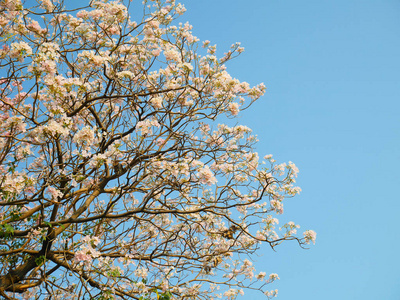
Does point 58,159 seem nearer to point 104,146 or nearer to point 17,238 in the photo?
point 104,146

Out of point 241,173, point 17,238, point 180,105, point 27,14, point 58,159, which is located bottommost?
point 17,238

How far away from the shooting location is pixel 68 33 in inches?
212

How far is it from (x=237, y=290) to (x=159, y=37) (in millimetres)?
3660

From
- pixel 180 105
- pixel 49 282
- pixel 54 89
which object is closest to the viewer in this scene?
pixel 54 89

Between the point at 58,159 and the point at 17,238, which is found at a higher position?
the point at 58,159

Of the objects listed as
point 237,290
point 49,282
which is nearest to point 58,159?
point 49,282

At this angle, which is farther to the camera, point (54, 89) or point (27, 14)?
point (27, 14)

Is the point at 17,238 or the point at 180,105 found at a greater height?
the point at 180,105

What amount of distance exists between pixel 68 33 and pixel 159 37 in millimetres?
1228

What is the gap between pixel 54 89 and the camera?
4008 mm

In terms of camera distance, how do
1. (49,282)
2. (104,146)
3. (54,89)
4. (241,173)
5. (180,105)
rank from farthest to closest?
(241,173), (180,105), (104,146), (49,282), (54,89)

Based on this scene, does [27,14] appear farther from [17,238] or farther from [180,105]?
[17,238]

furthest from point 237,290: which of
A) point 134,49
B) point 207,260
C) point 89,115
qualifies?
point 134,49

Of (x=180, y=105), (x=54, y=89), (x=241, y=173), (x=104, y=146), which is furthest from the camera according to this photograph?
(x=241, y=173)
